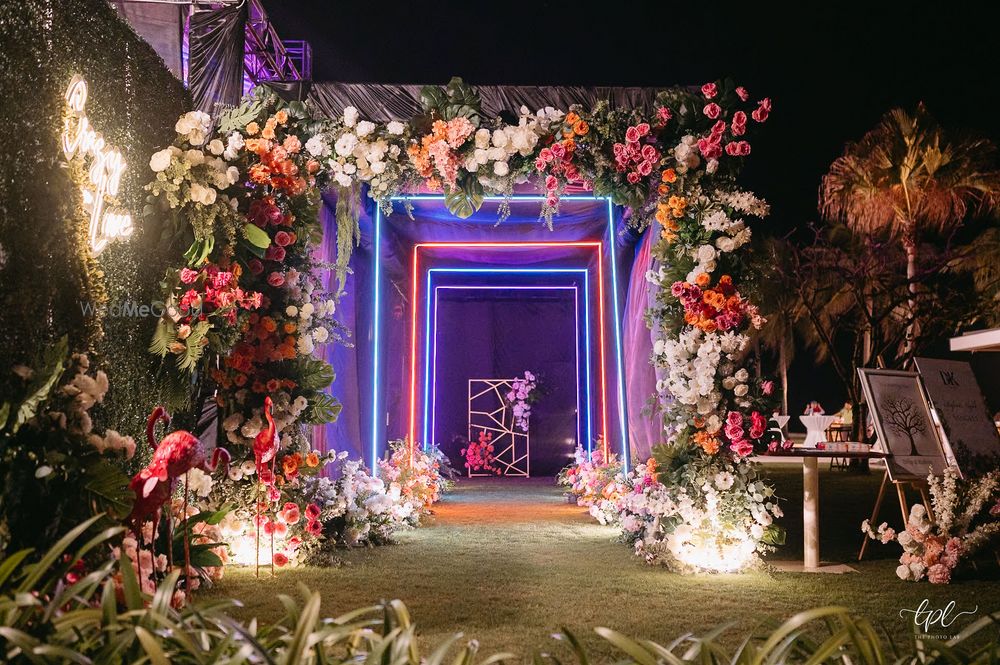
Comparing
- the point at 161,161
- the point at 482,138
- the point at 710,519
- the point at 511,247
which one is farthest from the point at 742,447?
the point at 511,247

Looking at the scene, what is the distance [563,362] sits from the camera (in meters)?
12.4

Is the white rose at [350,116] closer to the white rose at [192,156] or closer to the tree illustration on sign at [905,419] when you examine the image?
the white rose at [192,156]

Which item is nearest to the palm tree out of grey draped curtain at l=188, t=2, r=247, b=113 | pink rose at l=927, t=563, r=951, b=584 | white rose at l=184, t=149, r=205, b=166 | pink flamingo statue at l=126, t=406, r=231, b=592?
pink rose at l=927, t=563, r=951, b=584

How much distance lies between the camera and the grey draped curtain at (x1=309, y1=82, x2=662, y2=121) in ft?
18.7

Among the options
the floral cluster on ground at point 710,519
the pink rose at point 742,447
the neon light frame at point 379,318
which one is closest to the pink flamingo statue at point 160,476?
the floral cluster on ground at point 710,519

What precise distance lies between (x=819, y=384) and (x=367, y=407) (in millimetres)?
29419

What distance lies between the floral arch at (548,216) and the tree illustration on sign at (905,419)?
830 mm

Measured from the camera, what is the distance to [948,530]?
5.04m

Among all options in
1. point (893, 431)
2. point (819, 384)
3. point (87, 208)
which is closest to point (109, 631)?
point (87, 208)

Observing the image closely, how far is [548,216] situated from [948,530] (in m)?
3.16

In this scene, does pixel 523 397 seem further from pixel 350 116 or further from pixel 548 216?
pixel 350 116

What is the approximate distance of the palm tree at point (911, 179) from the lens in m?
12.5

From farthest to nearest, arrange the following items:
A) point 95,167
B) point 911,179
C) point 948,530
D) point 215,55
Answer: point 911,179 → point 215,55 → point 948,530 → point 95,167

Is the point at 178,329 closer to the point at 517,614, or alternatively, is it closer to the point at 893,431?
the point at 517,614
